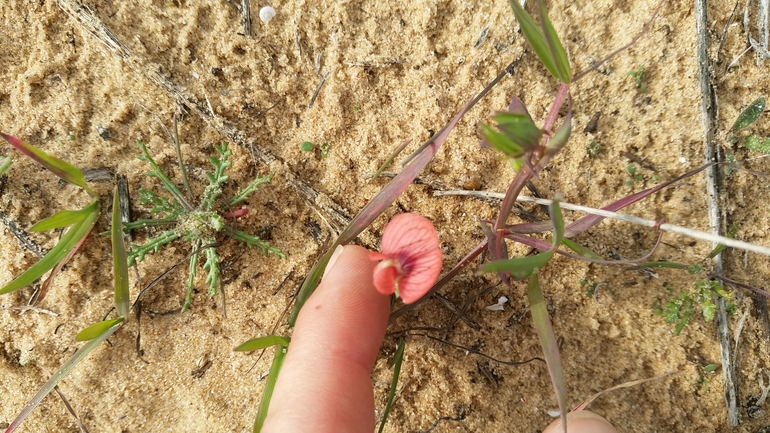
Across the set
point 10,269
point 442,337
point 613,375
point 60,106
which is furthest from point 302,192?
point 613,375

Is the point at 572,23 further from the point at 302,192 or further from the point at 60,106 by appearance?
the point at 60,106

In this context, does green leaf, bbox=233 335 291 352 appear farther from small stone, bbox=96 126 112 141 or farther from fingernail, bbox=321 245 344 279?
small stone, bbox=96 126 112 141

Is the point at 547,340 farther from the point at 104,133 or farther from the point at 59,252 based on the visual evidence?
the point at 104,133

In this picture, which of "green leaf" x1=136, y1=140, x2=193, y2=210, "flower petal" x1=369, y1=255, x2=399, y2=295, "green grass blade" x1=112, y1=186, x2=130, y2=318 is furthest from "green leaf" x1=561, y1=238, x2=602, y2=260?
"green grass blade" x1=112, y1=186, x2=130, y2=318

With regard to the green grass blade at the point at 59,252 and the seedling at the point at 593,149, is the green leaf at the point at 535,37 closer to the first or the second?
the seedling at the point at 593,149

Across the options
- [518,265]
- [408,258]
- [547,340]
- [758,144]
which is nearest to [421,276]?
[408,258]

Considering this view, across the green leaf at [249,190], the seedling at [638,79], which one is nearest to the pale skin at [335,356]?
the green leaf at [249,190]
